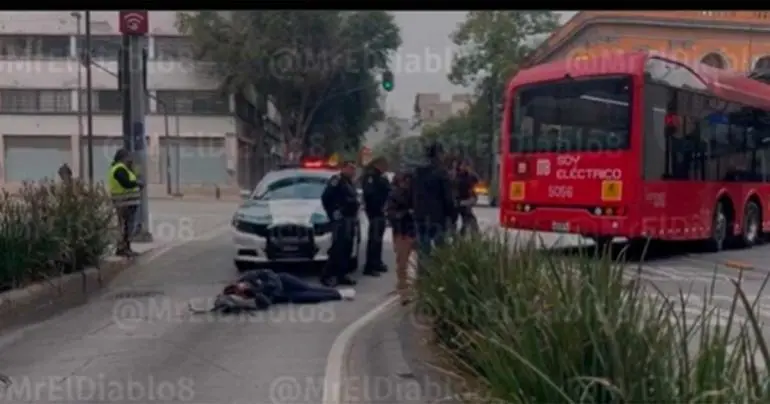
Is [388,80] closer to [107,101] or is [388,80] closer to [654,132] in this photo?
[654,132]

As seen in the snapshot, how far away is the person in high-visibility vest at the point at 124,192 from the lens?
12398 mm

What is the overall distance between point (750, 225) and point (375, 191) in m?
7.92

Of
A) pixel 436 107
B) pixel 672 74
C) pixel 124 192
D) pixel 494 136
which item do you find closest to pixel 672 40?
pixel 672 74

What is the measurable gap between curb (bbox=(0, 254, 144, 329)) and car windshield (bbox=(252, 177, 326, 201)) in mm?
2289

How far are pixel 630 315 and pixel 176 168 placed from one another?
12.0 meters

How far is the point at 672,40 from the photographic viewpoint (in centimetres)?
1162

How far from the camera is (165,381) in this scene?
20.6 ft

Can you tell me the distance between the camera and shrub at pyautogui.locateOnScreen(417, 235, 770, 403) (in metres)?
3.61

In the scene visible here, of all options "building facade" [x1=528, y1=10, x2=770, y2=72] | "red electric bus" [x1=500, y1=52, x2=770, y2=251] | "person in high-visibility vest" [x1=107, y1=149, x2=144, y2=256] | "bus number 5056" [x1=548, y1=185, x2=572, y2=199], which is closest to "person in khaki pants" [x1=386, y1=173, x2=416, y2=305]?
"red electric bus" [x1=500, y1=52, x2=770, y2=251]

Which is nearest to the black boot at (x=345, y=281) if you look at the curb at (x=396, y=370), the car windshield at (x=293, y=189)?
the car windshield at (x=293, y=189)

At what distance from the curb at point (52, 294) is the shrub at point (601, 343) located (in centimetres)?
490

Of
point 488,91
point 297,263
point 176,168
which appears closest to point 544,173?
point 488,91

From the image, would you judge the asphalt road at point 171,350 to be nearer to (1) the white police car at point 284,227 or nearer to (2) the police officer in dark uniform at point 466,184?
(1) the white police car at point 284,227
